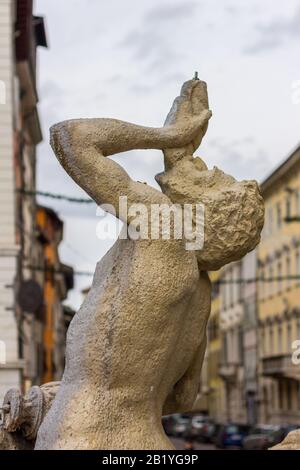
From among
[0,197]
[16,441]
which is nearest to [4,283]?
[0,197]

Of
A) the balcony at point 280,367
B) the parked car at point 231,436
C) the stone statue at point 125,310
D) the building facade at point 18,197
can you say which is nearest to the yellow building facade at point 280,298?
the balcony at point 280,367

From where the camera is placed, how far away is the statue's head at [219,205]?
21.3 feet

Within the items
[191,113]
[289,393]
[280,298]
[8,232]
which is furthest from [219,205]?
[280,298]

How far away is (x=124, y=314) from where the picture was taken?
6.14 m

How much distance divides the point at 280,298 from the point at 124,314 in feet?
188

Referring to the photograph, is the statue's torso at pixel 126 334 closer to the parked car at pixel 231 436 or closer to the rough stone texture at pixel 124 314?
the rough stone texture at pixel 124 314

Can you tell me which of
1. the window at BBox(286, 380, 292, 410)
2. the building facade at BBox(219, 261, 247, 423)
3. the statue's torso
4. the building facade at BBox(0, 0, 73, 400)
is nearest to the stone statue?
the statue's torso

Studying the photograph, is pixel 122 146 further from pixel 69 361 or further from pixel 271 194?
pixel 271 194

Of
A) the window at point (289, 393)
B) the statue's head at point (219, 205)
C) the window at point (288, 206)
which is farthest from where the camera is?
the window at point (289, 393)

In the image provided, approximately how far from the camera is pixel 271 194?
206 feet

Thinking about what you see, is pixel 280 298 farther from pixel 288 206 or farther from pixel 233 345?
pixel 233 345

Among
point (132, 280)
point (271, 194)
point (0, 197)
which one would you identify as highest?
point (271, 194)

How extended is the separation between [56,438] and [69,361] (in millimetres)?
428
